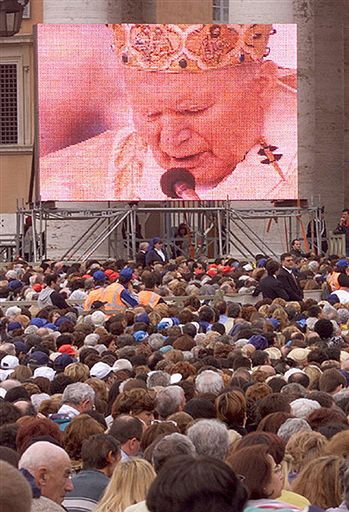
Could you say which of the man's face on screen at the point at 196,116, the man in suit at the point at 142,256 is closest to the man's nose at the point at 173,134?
the man's face on screen at the point at 196,116

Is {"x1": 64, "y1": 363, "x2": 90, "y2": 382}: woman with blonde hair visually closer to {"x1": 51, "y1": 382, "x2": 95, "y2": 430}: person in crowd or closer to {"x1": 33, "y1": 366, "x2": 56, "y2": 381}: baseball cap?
{"x1": 33, "y1": 366, "x2": 56, "y2": 381}: baseball cap

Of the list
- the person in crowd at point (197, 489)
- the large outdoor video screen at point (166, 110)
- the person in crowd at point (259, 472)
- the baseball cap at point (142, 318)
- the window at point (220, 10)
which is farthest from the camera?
the window at point (220, 10)

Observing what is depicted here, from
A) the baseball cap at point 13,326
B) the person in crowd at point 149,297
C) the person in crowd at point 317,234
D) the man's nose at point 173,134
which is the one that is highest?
the man's nose at point 173,134

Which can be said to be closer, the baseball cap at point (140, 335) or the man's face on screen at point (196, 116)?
the baseball cap at point (140, 335)

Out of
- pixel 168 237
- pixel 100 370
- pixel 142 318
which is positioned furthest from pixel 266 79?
pixel 100 370

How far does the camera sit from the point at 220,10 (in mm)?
59688

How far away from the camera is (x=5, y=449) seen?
941 centimetres

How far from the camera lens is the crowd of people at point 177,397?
834cm

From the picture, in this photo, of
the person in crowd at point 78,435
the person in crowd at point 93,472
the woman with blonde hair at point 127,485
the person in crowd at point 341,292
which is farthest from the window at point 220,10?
the woman with blonde hair at point 127,485

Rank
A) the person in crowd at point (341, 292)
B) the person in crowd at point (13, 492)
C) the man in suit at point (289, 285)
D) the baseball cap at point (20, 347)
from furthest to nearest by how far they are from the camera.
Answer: the man in suit at point (289, 285), the person in crowd at point (341, 292), the baseball cap at point (20, 347), the person in crowd at point (13, 492)

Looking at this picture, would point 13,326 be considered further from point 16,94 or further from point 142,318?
point 16,94

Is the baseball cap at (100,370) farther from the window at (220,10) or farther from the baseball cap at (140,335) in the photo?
the window at (220,10)

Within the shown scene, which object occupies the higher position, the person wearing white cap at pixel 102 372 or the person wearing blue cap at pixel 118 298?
the person wearing blue cap at pixel 118 298

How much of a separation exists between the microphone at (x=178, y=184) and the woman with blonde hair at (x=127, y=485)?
32.0 m
